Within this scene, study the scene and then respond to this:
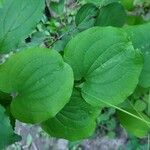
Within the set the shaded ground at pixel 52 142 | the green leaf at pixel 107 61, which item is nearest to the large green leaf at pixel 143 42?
the green leaf at pixel 107 61

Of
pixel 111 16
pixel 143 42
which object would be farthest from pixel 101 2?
pixel 143 42

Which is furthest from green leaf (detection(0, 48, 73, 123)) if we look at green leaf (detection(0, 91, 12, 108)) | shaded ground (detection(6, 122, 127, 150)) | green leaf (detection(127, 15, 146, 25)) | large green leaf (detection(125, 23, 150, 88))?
shaded ground (detection(6, 122, 127, 150))

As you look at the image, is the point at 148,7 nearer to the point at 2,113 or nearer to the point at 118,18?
the point at 118,18

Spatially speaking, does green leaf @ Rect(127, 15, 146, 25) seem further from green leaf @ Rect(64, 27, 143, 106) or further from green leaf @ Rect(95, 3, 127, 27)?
green leaf @ Rect(64, 27, 143, 106)

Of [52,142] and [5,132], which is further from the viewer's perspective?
[52,142]

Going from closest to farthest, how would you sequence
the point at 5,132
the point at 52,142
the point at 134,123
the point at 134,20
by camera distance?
the point at 5,132
the point at 134,123
the point at 134,20
the point at 52,142

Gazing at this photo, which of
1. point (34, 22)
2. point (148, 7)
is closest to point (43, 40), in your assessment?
point (34, 22)

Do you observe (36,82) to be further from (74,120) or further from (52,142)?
(52,142)
